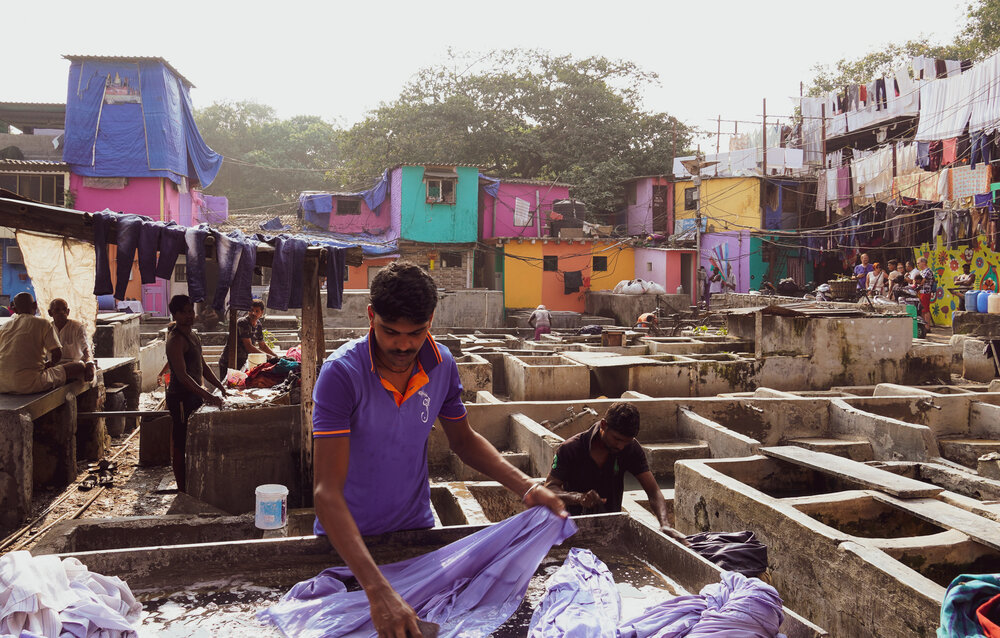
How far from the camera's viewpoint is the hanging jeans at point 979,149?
790 inches

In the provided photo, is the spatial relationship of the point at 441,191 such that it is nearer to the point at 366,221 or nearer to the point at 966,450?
the point at 366,221

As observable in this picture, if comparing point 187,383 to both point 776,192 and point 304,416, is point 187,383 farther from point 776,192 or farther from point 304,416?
point 776,192

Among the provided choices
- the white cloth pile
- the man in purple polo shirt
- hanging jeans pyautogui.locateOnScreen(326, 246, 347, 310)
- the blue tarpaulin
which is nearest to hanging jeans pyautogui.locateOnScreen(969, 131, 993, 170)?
hanging jeans pyautogui.locateOnScreen(326, 246, 347, 310)

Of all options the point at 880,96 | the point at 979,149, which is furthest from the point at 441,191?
the point at 979,149

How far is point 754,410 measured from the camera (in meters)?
10.2

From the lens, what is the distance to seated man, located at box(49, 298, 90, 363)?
324 inches

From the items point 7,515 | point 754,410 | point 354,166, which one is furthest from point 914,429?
point 354,166

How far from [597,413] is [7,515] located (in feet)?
21.4

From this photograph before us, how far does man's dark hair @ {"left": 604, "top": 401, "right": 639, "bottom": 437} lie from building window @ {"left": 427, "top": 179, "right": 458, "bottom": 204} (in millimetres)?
25567

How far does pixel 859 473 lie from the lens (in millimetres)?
6566

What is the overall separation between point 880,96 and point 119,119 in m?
27.3

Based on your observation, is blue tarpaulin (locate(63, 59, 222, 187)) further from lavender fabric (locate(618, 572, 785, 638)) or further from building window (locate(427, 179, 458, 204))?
lavender fabric (locate(618, 572, 785, 638))

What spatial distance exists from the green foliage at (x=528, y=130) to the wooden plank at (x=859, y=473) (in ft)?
88.6

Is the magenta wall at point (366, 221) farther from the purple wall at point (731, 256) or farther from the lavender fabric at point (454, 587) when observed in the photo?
the lavender fabric at point (454, 587)
